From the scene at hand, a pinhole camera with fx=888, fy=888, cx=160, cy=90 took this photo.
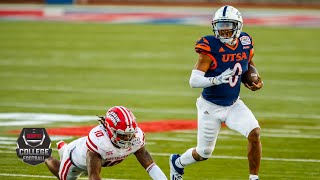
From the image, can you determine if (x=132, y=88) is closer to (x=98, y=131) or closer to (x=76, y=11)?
(x=98, y=131)

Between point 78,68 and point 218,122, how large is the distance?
10.1 meters

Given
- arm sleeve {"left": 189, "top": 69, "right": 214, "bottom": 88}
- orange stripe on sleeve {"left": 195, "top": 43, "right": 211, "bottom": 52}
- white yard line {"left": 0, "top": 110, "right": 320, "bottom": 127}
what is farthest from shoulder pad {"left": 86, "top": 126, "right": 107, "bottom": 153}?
white yard line {"left": 0, "top": 110, "right": 320, "bottom": 127}

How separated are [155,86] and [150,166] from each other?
8.47m

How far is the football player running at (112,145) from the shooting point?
712 centimetres

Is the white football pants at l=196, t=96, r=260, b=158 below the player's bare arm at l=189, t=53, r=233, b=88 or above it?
below

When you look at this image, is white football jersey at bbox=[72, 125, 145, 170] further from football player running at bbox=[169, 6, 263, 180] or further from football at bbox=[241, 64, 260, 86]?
football at bbox=[241, 64, 260, 86]

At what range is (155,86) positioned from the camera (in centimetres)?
1583

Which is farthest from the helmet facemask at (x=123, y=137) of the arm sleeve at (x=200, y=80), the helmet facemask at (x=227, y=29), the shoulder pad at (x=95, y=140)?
the helmet facemask at (x=227, y=29)

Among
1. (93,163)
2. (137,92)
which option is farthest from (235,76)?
(137,92)

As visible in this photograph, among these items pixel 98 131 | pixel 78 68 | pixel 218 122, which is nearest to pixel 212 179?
pixel 218 122

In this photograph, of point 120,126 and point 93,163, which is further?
point 93,163

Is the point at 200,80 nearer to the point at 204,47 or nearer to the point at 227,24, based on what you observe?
the point at 204,47

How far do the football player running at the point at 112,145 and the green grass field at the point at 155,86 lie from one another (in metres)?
1.53

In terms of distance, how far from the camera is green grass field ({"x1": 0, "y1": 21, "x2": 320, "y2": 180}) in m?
9.77
